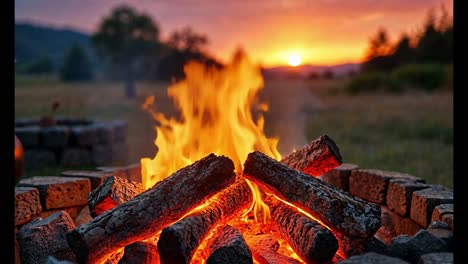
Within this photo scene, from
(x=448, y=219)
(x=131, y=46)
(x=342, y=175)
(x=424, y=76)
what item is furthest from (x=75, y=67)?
(x=448, y=219)

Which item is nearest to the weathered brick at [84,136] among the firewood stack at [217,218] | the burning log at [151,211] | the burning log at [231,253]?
the firewood stack at [217,218]

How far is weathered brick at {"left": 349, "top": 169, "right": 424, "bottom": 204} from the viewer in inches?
198

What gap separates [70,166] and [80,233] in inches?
255

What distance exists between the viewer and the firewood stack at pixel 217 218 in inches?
128

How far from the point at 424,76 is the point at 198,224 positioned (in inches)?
1164

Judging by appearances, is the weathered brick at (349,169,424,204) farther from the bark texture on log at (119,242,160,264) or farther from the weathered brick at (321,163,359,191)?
the bark texture on log at (119,242,160,264)

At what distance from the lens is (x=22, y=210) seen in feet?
14.5

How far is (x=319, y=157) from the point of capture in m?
4.19

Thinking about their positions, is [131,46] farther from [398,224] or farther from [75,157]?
[398,224]

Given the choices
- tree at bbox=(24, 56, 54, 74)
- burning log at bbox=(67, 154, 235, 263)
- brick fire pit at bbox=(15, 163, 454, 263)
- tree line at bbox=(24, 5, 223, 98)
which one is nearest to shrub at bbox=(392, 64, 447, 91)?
tree line at bbox=(24, 5, 223, 98)

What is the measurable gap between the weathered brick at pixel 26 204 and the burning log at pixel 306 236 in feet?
6.94

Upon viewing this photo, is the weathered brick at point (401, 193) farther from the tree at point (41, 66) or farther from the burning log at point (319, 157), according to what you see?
the tree at point (41, 66)

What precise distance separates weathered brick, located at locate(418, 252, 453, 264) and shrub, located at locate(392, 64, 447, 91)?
26.8 m
